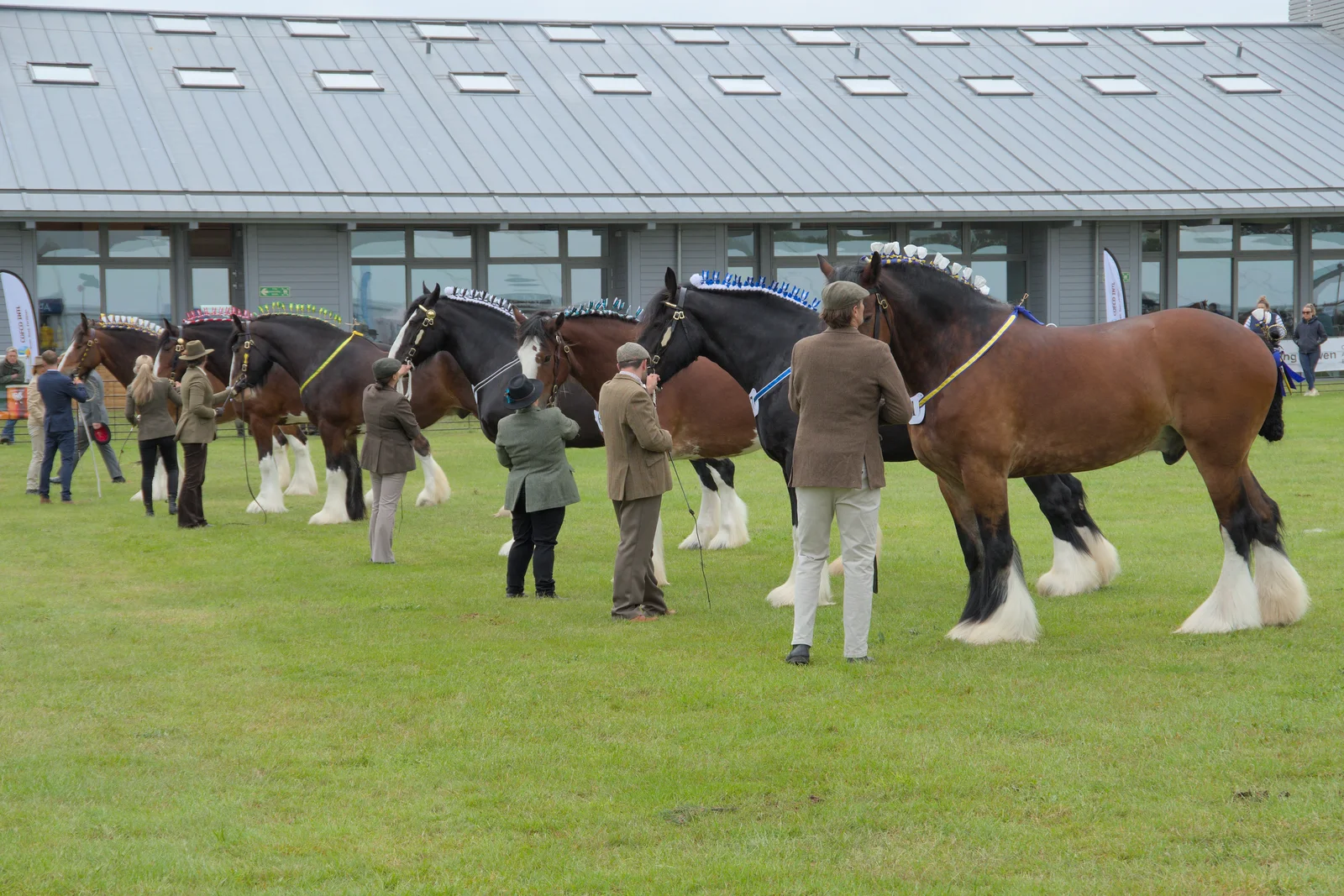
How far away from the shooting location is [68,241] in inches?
1041

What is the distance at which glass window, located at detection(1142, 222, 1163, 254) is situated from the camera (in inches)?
1209

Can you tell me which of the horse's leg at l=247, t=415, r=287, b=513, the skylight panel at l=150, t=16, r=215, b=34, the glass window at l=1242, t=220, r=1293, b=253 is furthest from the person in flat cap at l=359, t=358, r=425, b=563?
the glass window at l=1242, t=220, r=1293, b=253

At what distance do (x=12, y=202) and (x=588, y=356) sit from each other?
17968mm

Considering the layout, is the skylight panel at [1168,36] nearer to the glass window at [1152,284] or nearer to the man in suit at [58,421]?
the glass window at [1152,284]

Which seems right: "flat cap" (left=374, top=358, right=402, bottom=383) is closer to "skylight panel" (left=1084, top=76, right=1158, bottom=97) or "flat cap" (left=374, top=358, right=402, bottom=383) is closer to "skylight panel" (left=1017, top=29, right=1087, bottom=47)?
"skylight panel" (left=1084, top=76, right=1158, bottom=97)

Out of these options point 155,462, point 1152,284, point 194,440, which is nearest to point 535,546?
point 194,440

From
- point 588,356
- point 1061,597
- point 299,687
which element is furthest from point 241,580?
point 1061,597

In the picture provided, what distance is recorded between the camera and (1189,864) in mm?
4398

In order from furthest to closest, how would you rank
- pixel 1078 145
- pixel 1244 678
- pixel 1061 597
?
pixel 1078 145
pixel 1061 597
pixel 1244 678

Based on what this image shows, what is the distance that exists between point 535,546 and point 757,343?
2.23 metres

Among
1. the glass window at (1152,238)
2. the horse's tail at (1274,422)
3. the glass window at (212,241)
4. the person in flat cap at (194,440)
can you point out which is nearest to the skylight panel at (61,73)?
the glass window at (212,241)

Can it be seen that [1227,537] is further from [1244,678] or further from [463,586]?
[463,586]

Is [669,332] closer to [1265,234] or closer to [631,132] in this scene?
[631,132]

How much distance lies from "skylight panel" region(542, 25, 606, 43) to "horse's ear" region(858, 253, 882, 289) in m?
27.1
